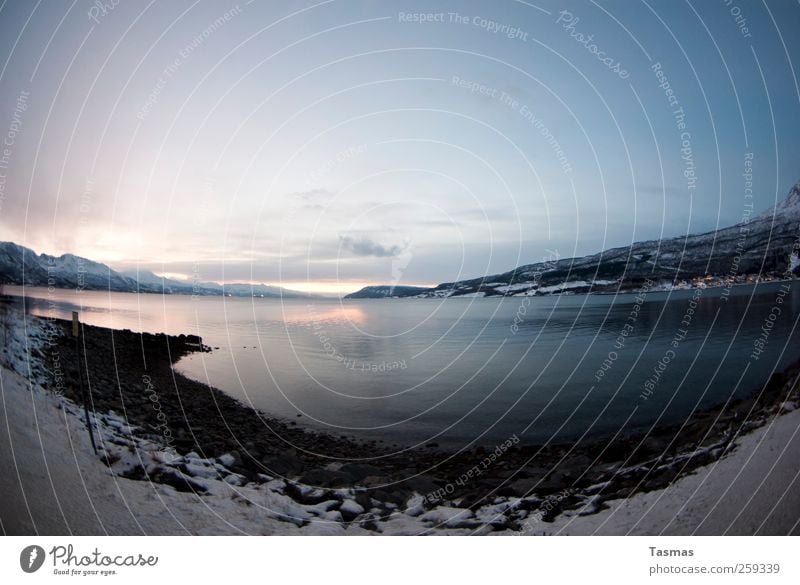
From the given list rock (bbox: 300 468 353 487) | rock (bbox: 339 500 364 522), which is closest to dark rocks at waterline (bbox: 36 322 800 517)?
rock (bbox: 300 468 353 487)

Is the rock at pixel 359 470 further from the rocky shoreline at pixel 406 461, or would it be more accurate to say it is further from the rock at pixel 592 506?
the rock at pixel 592 506

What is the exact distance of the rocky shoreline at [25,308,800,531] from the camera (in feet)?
16.5

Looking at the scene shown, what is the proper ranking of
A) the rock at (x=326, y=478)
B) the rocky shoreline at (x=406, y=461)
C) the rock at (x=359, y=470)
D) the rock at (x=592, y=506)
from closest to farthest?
the rock at (x=592, y=506)
the rocky shoreline at (x=406, y=461)
the rock at (x=326, y=478)
the rock at (x=359, y=470)

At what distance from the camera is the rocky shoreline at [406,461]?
504 centimetres

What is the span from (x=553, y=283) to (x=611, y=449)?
104429 millimetres

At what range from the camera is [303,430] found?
902 cm

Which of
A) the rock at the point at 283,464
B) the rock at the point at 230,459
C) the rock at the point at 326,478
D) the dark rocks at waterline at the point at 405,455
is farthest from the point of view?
the rock at the point at 283,464

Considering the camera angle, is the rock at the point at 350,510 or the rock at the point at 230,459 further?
the rock at the point at 230,459

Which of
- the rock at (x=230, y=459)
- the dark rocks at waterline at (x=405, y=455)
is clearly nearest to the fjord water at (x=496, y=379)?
the dark rocks at waterline at (x=405, y=455)

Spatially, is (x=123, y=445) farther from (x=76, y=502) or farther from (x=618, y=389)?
(x=618, y=389)
